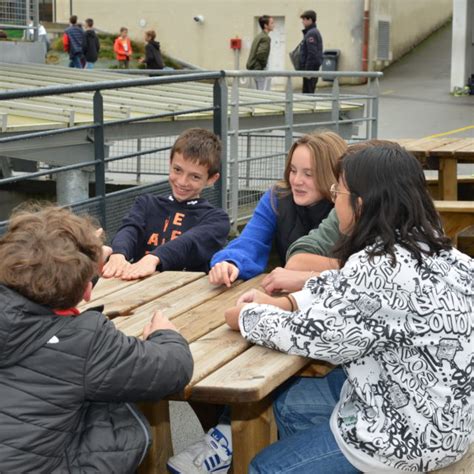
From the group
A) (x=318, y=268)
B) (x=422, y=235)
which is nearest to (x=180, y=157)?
(x=318, y=268)

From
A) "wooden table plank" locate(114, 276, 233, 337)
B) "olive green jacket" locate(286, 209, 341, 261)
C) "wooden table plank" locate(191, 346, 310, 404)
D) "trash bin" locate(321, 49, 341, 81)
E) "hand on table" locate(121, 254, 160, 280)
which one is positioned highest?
"trash bin" locate(321, 49, 341, 81)

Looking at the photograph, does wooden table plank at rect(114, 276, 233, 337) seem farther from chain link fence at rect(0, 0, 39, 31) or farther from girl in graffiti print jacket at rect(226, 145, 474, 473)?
chain link fence at rect(0, 0, 39, 31)

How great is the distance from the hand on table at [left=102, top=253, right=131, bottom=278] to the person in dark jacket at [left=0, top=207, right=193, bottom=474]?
4.73 feet

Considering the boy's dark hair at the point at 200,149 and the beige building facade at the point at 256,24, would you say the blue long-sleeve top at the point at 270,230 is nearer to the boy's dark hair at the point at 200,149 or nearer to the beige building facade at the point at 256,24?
the boy's dark hair at the point at 200,149

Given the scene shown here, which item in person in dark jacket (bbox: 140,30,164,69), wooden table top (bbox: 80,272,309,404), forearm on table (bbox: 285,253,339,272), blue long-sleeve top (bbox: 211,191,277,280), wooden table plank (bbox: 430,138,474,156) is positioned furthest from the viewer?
person in dark jacket (bbox: 140,30,164,69)

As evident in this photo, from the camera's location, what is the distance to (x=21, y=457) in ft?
8.17

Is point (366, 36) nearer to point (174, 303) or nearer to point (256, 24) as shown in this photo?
point (256, 24)

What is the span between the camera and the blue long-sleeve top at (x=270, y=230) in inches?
161

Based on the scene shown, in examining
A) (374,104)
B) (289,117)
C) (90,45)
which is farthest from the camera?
(90,45)

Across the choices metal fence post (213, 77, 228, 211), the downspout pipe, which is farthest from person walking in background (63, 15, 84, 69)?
metal fence post (213, 77, 228, 211)

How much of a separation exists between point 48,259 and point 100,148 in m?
3.65

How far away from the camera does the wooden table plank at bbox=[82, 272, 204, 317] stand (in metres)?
3.57

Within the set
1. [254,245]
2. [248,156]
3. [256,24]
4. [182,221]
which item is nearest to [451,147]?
[248,156]

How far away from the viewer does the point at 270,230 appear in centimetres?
426
